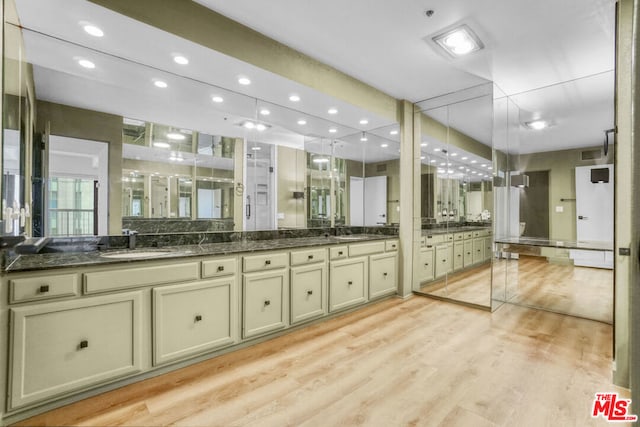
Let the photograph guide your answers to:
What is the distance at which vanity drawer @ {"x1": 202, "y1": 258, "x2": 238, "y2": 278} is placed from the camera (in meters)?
2.46

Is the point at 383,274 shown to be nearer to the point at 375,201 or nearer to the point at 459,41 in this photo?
the point at 375,201

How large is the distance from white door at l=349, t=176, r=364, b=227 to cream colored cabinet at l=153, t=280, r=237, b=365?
8.31ft

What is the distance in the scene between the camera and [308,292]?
3172 millimetres

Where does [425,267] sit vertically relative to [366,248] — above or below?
below

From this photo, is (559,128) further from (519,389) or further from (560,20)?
(519,389)

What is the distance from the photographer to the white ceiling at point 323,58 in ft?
7.64

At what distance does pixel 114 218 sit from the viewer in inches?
105

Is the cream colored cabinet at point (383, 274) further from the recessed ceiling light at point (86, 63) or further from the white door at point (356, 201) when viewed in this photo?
the recessed ceiling light at point (86, 63)

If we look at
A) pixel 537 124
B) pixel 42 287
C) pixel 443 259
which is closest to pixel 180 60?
Answer: pixel 42 287

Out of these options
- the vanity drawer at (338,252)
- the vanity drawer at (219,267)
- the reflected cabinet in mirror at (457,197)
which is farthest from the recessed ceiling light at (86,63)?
the reflected cabinet in mirror at (457,197)

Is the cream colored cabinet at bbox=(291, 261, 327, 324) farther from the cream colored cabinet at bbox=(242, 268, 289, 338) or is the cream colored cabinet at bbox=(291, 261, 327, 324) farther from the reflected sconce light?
the reflected sconce light

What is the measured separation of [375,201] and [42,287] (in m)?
3.86

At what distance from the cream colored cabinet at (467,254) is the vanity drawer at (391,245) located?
0.97 m

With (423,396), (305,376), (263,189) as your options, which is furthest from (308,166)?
(423,396)
